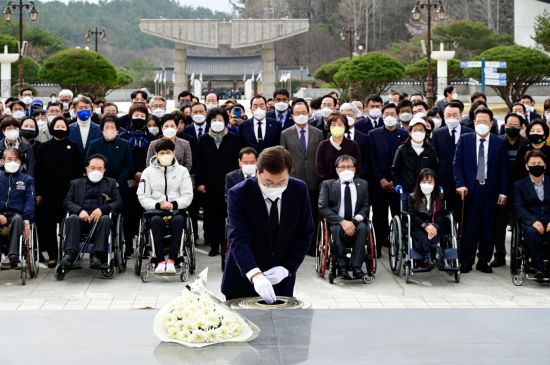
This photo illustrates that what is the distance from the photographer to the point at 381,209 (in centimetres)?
1209

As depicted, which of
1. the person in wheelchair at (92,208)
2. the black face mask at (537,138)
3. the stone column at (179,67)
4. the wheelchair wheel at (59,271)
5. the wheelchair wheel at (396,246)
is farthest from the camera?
the stone column at (179,67)

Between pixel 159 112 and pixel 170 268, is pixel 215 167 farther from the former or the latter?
pixel 170 268

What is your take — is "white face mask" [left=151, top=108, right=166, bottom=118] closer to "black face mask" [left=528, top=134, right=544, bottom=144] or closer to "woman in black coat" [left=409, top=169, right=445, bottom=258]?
"woman in black coat" [left=409, top=169, right=445, bottom=258]

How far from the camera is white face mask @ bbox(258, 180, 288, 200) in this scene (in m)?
5.61

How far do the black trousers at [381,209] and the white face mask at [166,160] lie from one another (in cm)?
286

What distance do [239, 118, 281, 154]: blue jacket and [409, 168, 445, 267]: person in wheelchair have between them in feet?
7.89

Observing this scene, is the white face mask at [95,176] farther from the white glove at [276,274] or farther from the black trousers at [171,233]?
the white glove at [276,274]

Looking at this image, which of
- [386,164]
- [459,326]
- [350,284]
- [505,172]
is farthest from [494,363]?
[386,164]

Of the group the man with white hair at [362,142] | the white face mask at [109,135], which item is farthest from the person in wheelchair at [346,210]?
the white face mask at [109,135]

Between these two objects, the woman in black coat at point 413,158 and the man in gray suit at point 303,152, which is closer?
the woman in black coat at point 413,158

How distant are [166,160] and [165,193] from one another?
0.38 meters

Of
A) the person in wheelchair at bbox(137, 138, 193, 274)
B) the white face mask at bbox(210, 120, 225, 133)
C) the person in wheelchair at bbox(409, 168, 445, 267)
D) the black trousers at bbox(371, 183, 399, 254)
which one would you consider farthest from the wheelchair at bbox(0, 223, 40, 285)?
the black trousers at bbox(371, 183, 399, 254)

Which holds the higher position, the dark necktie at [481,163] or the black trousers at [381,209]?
the dark necktie at [481,163]

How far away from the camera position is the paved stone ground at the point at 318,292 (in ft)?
30.3
